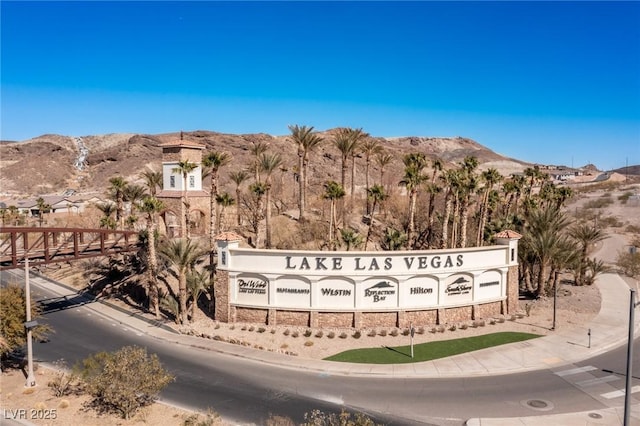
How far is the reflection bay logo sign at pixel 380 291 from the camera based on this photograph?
28.1m

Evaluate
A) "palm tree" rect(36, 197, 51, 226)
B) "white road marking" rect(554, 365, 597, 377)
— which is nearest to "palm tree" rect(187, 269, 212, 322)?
"white road marking" rect(554, 365, 597, 377)

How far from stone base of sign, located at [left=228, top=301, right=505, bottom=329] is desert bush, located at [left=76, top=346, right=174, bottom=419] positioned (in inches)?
429

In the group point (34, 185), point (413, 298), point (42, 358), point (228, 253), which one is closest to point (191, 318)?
point (228, 253)

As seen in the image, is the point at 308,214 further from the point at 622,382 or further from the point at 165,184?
the point at 622,382

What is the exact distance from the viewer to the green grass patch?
23766 millimetres

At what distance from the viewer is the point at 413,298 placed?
2861 centimetres

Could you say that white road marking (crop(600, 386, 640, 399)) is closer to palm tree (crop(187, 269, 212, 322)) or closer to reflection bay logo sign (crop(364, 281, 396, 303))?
reflection bay logo sign (crop(364, 281, 396, 303))

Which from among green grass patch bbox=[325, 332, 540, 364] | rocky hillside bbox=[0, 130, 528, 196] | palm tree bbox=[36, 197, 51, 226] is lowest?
green grass patch bbox=[325, 332, 540, 364]

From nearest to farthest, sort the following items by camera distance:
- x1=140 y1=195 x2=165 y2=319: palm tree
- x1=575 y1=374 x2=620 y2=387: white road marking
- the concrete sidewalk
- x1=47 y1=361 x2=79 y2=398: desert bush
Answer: the concrete sidewalk → x1=47 y1=361 x2=79 y2=398: desert bush → x1=575 y1=374 x2=620 y2=387: white road marking → x1=140 y1=195 x2=165 y2=319: palm tree

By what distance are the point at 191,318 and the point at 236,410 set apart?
43.6ft

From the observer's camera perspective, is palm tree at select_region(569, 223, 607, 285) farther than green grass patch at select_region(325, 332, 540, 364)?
Yes

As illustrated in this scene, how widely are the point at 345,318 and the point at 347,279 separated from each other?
2581mm

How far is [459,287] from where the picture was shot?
29.6 meters

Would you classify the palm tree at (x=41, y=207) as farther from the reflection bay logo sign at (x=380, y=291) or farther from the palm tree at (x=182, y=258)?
the reflection bay logo sign at (x=380, y=291)
